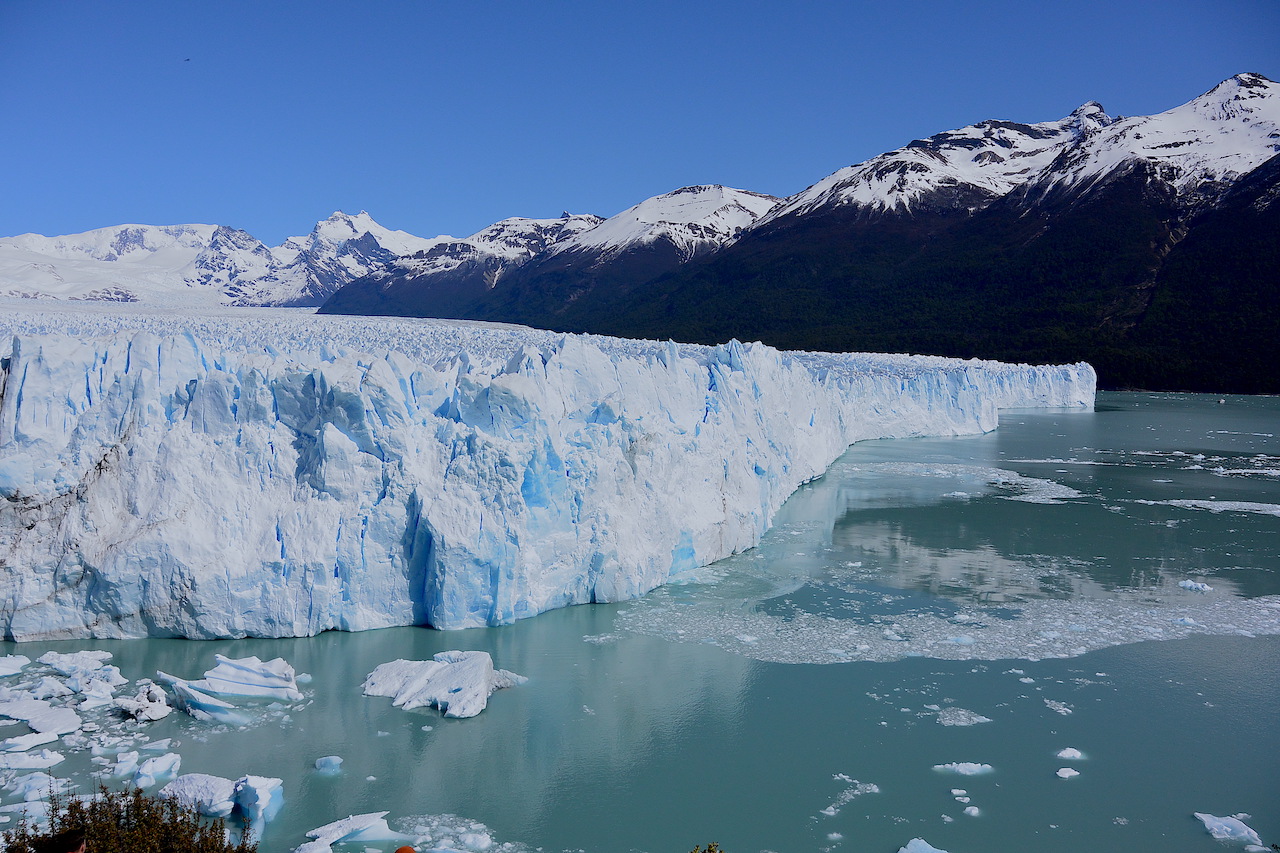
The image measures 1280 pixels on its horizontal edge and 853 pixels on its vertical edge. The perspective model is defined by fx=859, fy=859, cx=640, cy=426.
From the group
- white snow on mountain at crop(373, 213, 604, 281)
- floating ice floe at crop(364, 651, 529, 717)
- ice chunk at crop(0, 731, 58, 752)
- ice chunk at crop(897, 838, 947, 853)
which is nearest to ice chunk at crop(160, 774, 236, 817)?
ice chunk at crop(0, 731, 58, 752)

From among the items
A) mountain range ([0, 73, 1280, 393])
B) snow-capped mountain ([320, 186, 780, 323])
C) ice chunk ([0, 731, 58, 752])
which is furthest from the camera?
snow-capped mountain ([320, 186, 780, 323])

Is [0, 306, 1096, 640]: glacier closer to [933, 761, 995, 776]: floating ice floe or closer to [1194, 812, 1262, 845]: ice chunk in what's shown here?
[933, 761, 995, 776]: floating ice floe

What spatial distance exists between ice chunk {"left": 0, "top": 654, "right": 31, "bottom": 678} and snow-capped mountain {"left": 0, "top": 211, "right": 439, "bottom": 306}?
271 feet

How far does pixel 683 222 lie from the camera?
287 feet

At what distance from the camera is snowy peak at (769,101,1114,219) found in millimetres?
67500

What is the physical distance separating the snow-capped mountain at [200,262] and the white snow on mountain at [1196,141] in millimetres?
83600

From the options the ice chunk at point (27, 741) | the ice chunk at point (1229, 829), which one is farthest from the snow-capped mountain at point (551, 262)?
the ice chunk at point (1229, 829)

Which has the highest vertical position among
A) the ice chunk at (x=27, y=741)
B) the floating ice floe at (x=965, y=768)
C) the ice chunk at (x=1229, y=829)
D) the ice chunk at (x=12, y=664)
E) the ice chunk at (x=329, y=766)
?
the ice chunk at (x=12, y=664)

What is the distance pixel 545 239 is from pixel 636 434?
95.7 meters

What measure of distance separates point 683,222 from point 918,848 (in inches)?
3398

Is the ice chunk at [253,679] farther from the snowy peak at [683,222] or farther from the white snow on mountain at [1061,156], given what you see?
the snowy peak at [683,222]

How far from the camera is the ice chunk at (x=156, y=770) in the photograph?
4.67 metres

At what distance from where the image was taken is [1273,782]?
5152 millimetres

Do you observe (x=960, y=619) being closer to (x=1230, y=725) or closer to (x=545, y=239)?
(x=1230, y=725)
